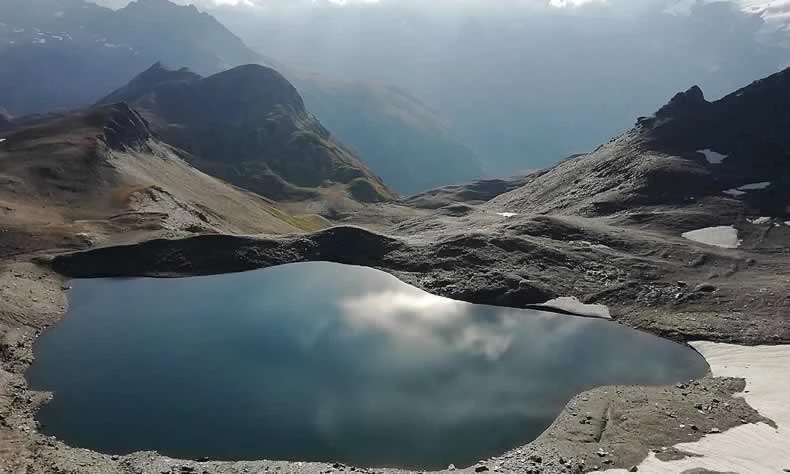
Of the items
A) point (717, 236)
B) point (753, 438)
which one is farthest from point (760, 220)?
point (753, 438)

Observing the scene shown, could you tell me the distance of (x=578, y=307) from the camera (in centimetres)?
6781

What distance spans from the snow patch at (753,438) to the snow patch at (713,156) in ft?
255

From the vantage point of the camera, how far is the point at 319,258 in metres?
81.2

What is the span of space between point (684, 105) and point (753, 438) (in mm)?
125535

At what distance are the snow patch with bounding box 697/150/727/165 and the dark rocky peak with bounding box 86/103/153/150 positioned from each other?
13000 cm

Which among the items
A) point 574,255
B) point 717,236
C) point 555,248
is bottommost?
point 574,255

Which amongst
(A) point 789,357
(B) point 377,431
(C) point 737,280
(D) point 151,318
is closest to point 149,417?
(B) point 377,431

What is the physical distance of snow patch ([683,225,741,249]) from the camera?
87.6 meters

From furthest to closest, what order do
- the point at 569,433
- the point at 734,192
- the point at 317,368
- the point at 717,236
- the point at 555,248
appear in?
1. the point at 734,192
2. the point at 717,236
3. the point at 555,248
4. the point at 317,368
5. the point at 569,433

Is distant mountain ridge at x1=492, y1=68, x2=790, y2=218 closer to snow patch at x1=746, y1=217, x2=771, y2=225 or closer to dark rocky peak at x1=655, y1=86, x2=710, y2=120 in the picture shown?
dark rocky peak at x1=655, y1=86, x2=710, y2=120

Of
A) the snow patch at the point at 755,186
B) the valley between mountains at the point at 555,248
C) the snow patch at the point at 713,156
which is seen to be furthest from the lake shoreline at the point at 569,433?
the snow patch at the point at 713,156

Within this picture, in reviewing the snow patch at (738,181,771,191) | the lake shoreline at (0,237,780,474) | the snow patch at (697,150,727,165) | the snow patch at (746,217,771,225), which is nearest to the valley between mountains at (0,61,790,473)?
the lake shoreline at (0,237,780,474)

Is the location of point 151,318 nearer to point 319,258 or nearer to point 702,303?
point 319,258

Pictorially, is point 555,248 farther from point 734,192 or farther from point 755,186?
point 755,186
